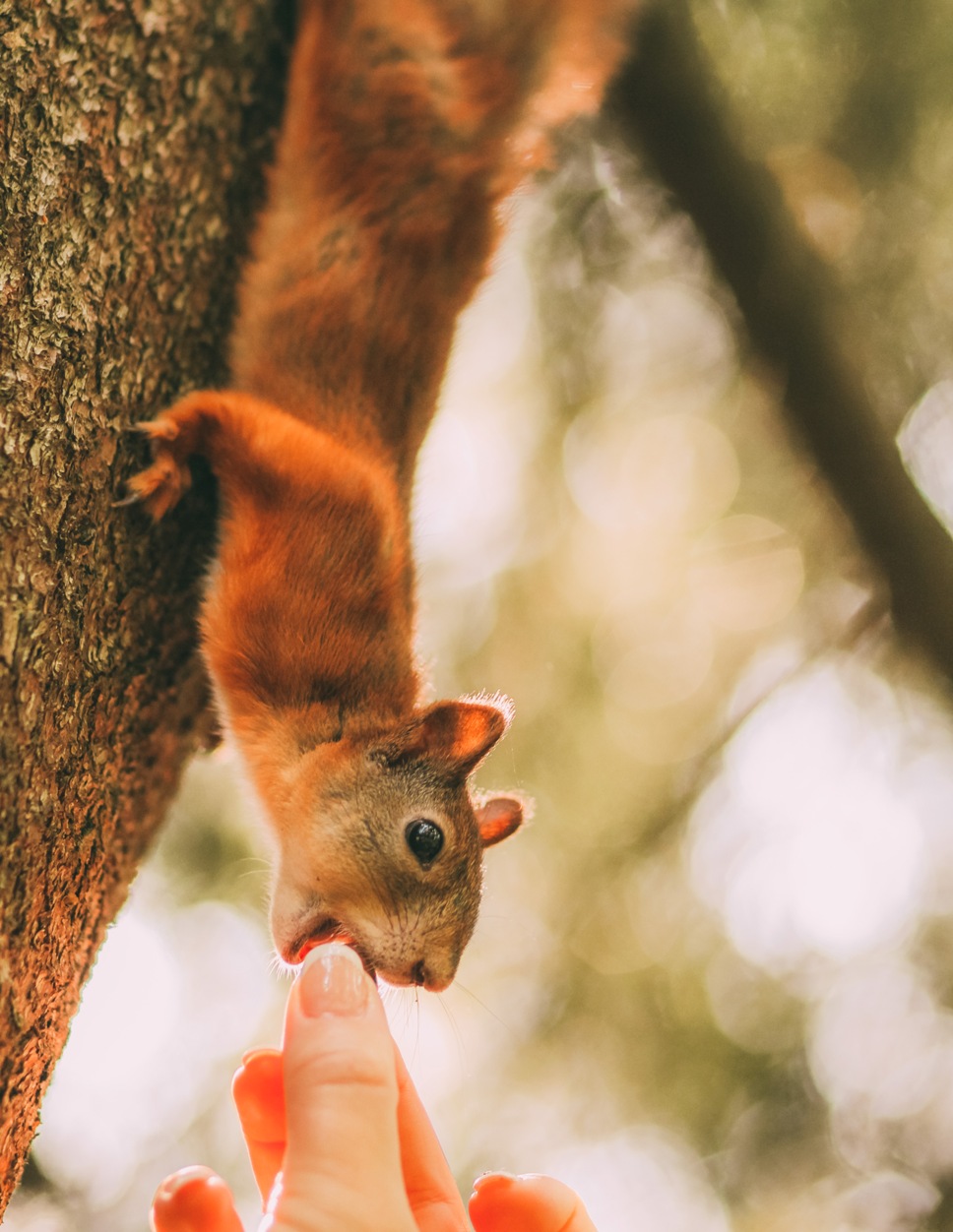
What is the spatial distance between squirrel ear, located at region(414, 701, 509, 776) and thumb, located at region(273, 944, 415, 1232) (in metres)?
0.80

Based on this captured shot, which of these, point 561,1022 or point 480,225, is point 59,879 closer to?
point 480,225

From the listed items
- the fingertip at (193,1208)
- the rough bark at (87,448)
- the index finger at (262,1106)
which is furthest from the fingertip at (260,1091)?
the rough bark at (87,448)

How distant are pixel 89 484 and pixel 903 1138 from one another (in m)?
2.59

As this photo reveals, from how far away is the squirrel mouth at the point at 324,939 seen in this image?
1.65m

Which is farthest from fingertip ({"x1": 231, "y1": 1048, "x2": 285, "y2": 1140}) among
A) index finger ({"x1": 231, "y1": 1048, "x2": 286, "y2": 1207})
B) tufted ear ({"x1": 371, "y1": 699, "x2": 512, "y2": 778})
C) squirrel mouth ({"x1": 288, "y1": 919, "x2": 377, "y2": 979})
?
tufted ear ({"x1": 371, "y1": 699, "x2": 512, "y2": 778})

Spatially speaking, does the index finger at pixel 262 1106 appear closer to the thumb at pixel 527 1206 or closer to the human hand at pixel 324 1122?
the human hand at pixel 324 1122

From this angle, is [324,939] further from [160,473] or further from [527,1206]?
[160,473]

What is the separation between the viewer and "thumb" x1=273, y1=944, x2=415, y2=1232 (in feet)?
2.99

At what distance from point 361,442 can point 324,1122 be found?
139 cm

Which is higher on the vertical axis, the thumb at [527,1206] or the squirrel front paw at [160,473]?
the squirrel front paw at [160,473]

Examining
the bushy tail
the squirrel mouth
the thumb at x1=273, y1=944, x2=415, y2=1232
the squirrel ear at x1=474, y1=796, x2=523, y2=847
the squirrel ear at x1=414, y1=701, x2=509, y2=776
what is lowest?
the squirrel mouth

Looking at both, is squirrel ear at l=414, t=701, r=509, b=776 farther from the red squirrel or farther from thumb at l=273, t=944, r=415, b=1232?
thumb at l=273, t=944, r=415, b=1232

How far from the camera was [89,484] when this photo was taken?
4.26 feet

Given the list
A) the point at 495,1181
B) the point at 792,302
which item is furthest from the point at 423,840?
the point at 792,302
